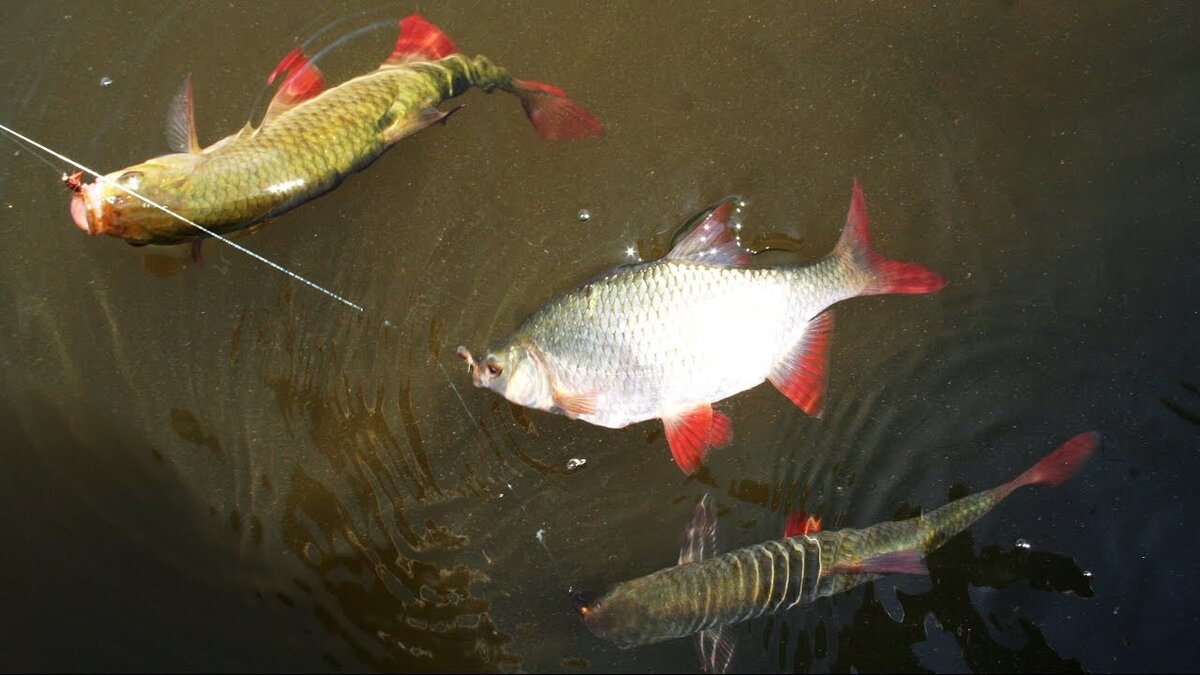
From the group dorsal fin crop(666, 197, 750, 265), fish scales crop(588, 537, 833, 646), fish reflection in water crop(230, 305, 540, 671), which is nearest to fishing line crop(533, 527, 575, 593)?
fish reflection in water crop(230, 305, 540, 671)

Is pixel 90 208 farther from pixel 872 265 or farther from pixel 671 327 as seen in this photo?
pixel 872 265

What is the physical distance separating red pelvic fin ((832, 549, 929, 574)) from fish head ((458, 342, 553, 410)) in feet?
4.33

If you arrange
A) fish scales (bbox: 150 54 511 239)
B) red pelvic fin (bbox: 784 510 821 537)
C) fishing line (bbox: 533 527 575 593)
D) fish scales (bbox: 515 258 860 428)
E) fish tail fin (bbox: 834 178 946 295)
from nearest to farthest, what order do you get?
fish scales (bbox: 150 54 511 239) < fish scales (bbox: 515 258 860 428) < fish tail fin (bbox: 834 178 946 295) < red pelvic fin (bbox: 784 510 821 537) < fishing line (bbox: 533 527 575 593)

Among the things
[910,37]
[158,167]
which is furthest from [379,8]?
[910,37]

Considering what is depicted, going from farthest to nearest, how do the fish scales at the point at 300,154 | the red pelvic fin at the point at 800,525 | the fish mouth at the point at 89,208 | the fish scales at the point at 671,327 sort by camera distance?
the red pelvic fin at the point at 800,525 < the fish scales at the point at 671,327 < the fish scales at the point at 300,154 < the fish mouth at the point at 89,208

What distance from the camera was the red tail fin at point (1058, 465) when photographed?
400cm

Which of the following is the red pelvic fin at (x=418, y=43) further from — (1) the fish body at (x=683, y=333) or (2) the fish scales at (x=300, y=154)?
(1) the fish body at (x=683, y=333)

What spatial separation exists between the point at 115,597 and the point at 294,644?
73 centimetres

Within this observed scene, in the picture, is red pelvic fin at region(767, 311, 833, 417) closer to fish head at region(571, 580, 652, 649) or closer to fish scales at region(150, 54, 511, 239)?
fish head at region(571, 580, 652, 649)

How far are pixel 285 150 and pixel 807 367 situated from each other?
2114mm

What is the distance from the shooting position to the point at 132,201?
340 cm

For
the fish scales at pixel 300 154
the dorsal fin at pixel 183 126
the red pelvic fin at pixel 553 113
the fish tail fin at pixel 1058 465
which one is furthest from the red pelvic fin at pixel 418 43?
the fish tail fin at pixel 1058 465

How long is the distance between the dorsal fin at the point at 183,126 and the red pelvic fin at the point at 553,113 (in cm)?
123

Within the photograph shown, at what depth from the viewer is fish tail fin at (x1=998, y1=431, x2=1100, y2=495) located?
3990 millimetres
